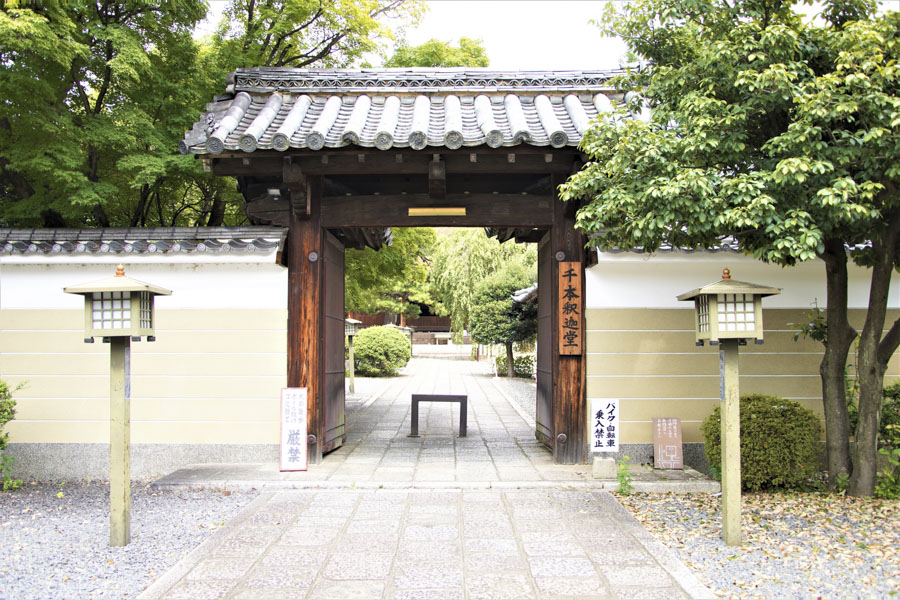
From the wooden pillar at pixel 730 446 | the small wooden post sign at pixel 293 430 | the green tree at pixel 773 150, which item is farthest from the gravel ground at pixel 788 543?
the small wooden post sign at pixel 293 430

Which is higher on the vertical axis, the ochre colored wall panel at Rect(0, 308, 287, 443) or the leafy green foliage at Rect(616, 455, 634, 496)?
the ochre colored wall panel at Rect(0, 308, 287, 443)

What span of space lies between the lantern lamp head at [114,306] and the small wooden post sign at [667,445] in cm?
555

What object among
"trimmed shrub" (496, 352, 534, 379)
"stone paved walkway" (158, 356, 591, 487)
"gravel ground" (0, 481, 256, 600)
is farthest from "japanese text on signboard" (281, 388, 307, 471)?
"trimmed shrub" (496, 352, 534, 379)

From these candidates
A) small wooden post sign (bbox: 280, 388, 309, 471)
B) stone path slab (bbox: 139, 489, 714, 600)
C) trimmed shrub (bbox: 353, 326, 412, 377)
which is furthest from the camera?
trimmed shrub (bbox: 353, 326, 412, 377)

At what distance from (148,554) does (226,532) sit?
0.62 meters

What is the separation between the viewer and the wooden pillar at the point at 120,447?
15.5 ft

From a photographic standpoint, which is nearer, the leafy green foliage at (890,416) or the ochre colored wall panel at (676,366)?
the leafy green foliage at (890,416)

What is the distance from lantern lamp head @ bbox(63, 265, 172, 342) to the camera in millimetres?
4844

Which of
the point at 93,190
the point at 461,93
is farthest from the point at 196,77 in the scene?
the point at 461,93

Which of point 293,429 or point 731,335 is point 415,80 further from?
point 731,335

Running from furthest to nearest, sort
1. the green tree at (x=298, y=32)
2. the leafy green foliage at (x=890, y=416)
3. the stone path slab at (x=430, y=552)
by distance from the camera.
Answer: the green tree at (x=298, y=32) < the leafy green foliage at (x=890, y=416) < the stone path slab at (x=430, y=552)

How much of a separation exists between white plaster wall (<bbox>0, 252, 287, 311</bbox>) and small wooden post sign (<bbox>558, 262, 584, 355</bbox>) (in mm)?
3419

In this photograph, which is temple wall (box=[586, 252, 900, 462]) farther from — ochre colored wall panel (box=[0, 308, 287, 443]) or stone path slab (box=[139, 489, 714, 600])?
ochre colored wall panel (box=[0, 308, 287, 443])

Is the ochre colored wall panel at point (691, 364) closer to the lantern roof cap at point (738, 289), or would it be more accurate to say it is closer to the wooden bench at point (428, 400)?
the lantern roof cap at point (738, 289)
